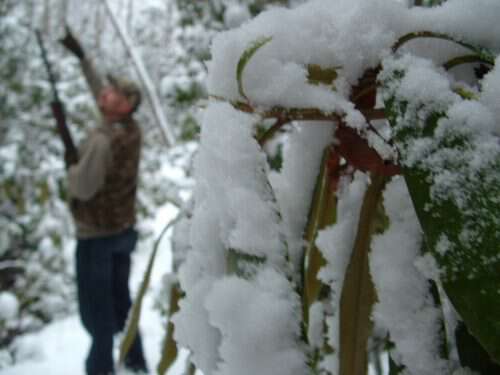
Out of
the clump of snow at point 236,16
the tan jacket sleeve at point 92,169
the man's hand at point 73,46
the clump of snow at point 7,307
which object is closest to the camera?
the tan jacket sleeve at point 92,169

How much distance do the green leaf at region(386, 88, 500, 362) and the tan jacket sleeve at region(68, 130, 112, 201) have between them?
1721 mm

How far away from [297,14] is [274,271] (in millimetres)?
169

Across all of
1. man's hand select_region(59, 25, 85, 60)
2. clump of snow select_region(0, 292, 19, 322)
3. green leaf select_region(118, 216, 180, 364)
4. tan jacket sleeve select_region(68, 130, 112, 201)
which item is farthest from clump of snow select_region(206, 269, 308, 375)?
clump of snow select_region(0, 292, 19, 322)

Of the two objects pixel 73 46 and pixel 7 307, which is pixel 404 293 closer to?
pixel 73 46

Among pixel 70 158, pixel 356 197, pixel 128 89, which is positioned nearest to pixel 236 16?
pixel 128 89

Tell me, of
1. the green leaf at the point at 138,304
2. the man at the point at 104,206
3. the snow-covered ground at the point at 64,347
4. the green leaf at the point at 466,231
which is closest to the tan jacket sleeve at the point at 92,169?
the man at the point at 104,206

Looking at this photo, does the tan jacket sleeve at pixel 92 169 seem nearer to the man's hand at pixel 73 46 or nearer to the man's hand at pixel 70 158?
the man's hand at pixel 70 158

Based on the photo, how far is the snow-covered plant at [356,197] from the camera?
26 cm

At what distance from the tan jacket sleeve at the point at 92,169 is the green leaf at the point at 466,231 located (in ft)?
5.64

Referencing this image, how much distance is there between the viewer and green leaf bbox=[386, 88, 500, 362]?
0.77 feet

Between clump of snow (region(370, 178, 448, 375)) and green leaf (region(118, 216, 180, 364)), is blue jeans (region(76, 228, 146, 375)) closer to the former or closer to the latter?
green leaf (region(118, 216, 180, 364))

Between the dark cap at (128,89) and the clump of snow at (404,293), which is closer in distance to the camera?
the clump of snow at (404,293)

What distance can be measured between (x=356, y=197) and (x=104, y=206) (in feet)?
5.40

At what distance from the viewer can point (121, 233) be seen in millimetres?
2029
